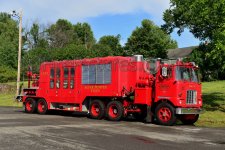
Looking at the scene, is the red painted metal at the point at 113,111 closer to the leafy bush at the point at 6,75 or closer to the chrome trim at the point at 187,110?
the chrome trim at the point at 187,110

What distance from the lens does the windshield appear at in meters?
18.8

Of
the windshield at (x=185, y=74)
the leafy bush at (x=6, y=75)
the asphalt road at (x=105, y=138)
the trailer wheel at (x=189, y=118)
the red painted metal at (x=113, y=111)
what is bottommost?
the asphalt road at (x=105, y=138)

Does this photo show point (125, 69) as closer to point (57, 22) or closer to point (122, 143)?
point (122, 143)

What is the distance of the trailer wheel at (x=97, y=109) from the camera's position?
69.7 ft

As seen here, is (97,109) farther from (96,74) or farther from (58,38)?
(58,38)

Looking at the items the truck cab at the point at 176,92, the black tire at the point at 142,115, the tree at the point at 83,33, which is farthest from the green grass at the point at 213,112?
the tree at the point at 83,33

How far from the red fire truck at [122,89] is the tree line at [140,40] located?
3.17 m

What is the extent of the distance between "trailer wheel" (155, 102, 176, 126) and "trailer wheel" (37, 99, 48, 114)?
8058 mm

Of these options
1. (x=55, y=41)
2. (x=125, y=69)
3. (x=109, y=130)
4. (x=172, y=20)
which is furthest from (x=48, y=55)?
(x=109, y=130)

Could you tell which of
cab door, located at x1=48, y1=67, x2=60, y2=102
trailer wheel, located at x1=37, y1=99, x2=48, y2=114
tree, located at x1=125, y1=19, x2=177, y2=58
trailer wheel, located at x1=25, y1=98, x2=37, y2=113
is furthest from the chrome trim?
tree, located at x1=125, y1=19, x2=177, y2=58

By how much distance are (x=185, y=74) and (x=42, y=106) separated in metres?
9.68

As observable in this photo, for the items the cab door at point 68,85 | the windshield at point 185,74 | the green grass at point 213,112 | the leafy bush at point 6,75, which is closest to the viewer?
the windshield at point 185,74

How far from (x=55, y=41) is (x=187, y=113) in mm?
77227

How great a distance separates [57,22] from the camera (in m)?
112
